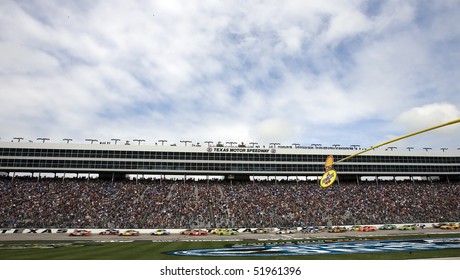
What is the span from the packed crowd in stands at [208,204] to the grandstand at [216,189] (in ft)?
0.65

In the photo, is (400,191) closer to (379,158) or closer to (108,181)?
(379,158)

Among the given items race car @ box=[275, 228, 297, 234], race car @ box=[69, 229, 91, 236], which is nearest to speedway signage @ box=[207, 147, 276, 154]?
race car @ box=[275, 228, 297, 234]

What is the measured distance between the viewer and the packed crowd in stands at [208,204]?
183 feet

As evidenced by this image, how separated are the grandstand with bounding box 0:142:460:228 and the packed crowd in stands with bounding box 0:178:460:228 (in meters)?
0.20

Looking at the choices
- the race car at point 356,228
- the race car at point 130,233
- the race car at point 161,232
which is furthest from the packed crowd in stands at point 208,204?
the race car at point 130,233

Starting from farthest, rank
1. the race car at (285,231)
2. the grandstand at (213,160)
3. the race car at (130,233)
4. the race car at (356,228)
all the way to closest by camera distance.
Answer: the grandstand at (213,160) < the race car at (356,228) < the race car at (285,231) < the race car at (130,233)

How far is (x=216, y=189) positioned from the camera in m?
72.8

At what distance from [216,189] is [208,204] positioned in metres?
9.04

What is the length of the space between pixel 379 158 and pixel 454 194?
1824 centimetres

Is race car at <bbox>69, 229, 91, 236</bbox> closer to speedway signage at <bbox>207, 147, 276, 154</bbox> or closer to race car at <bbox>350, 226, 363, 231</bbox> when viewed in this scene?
speedway signage at <bbox>207, 147, 276, 154</bbox>

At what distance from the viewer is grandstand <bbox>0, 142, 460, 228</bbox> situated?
188 feet

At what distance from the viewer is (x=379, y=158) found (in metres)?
81.4

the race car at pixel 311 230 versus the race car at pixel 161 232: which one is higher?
the race car at pixel 161 232

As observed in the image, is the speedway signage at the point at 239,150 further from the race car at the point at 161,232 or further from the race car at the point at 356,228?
the race car at the point at 161,232
